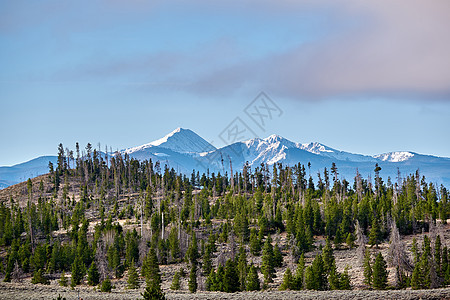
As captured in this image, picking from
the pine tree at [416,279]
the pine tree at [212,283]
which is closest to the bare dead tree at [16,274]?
the pine tree at [212,283]

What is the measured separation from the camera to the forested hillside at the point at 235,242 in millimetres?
71250

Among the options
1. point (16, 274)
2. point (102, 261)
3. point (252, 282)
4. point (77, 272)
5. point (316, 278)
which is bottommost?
point (252, 282)

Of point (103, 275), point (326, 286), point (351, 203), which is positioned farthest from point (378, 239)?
point (103, 275)

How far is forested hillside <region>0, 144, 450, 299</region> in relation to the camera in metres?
71.2

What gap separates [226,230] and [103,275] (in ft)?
122

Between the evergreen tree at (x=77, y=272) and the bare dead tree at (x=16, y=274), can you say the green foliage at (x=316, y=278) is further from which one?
the bare dead tree at (x=16, y=274)

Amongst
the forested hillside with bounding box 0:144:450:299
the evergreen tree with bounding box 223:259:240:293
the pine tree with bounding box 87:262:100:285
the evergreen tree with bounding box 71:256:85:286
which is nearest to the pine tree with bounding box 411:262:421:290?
the forested hillside with bounding box 0:144:450:299

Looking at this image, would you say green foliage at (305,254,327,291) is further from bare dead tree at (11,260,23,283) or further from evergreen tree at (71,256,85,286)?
bare dead tree at (11,260,23,283)

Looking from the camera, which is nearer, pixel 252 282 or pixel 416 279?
pixel 416 279

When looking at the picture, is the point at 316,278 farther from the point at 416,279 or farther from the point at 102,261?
the point at 102,261

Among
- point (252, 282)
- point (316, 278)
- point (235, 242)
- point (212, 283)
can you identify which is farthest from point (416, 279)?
point (235, 242)

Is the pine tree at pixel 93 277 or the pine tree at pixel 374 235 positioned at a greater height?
the pine tree at pixel 374 235

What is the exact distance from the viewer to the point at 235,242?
11250 centimetres

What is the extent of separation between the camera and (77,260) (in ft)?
303
